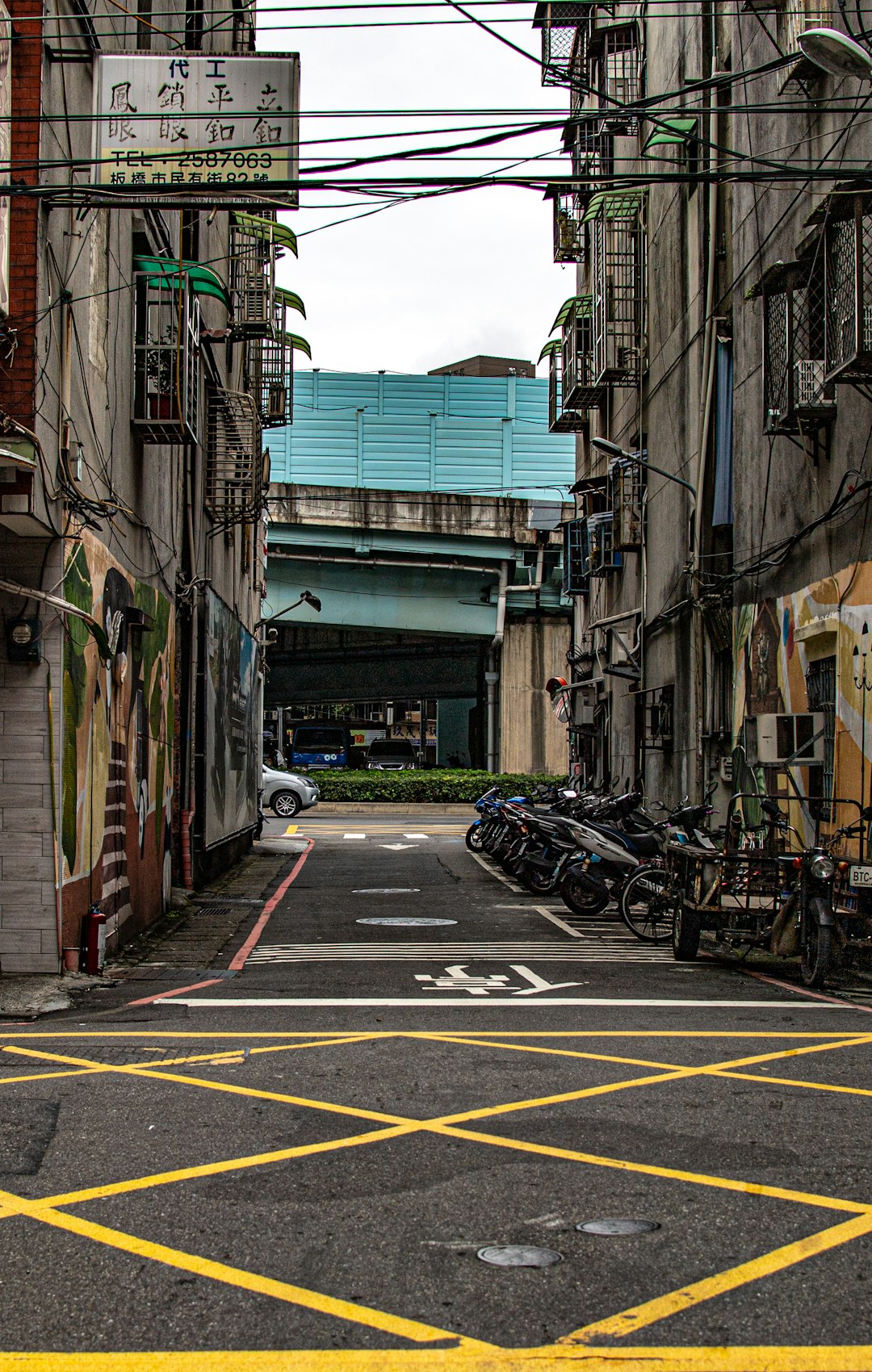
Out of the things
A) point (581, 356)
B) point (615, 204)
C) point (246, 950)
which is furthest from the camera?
point (581, 356)

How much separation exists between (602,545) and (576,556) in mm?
4020

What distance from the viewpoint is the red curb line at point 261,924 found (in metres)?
12.2

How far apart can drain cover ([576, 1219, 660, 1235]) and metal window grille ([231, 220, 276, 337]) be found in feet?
62.4

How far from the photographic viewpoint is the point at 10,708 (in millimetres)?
10508

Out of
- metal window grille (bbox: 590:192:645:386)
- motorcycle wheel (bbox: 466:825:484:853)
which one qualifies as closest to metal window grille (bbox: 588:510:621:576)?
metal window grille (bbox: 590:192:645:386)

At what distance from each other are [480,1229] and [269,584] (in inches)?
1539

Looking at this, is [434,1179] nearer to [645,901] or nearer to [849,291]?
[645,901]

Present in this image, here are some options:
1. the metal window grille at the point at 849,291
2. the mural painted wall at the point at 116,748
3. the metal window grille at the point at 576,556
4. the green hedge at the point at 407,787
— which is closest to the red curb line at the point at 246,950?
Result: the mural painted wall at the point at 116,748

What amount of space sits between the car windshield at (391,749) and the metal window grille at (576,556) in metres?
30.1

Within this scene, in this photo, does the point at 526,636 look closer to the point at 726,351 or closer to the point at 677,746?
the point at 677,746

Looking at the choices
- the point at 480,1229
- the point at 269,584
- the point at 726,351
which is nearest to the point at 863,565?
the point at 726,351

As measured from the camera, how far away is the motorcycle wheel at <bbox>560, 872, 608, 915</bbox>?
51.4ft

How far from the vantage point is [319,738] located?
2288 inches

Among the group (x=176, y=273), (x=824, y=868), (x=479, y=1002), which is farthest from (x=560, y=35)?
(x=479, y=1002)
